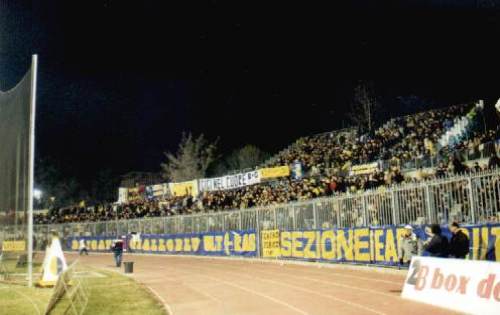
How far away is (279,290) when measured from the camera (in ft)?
44.4

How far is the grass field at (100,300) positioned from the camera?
443 inches

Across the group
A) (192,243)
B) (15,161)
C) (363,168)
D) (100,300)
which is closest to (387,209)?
(100,300)

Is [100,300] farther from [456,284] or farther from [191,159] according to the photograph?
[191,159]

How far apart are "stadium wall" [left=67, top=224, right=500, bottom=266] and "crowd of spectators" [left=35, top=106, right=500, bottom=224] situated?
2.26 metres

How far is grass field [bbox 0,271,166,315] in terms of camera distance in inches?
443

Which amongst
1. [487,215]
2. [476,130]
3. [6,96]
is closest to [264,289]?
[487,215]

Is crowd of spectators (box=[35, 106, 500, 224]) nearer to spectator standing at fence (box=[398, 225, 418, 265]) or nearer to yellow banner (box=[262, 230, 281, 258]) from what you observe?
yellow banner (box=[262, 230, 281, 258])

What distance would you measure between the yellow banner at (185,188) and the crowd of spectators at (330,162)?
151 inches

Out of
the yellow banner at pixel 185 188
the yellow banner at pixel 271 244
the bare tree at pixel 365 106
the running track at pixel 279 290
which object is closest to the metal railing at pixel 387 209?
the yellow banner at pixel 271 244

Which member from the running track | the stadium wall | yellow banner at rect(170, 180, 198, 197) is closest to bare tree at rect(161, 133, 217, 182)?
yellow banner at rect(170, 180, 198, 197)

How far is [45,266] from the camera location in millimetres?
15555

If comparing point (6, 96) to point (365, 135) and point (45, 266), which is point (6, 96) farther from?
point (365, 135)

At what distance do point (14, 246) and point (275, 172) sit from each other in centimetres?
2258

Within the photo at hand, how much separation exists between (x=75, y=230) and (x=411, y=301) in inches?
1281
